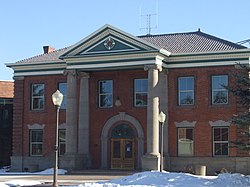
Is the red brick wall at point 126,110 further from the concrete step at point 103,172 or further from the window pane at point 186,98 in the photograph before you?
the concrete step at point 103,172

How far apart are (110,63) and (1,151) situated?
16.7m

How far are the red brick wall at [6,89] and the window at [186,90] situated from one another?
68.1 ft

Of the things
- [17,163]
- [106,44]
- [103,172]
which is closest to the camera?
[103,172]

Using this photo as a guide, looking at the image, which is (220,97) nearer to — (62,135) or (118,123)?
(118,123)

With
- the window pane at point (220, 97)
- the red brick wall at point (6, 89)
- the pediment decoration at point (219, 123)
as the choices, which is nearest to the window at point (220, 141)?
the pediment decoration at point (219, 123)

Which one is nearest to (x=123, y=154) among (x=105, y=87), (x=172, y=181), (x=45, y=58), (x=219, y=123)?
(x=105, y=87)

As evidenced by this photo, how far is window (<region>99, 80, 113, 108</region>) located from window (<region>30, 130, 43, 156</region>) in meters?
5.87

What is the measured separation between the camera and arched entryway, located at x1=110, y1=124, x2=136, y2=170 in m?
39.6

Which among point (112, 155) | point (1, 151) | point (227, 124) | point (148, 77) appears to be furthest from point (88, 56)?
point (1, 151)

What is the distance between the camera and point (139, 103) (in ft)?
131

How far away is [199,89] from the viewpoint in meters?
38.2

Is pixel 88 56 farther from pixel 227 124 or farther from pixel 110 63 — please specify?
pixel 227 124

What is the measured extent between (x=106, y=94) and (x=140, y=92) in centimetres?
277

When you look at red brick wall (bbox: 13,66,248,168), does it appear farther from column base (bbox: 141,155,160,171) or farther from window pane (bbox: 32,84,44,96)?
column base (bbox: 141,155,160,171)
